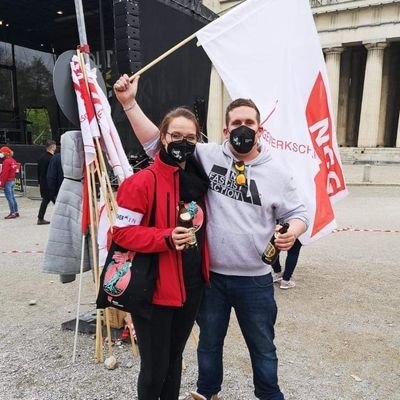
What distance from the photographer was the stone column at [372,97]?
3469 cm

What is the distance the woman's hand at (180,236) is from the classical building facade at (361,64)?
110ft

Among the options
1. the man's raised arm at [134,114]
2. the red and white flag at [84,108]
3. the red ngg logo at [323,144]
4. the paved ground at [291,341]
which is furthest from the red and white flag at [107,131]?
the red ngg logo at [323,144]

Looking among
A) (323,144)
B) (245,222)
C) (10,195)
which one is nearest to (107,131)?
(245,222)

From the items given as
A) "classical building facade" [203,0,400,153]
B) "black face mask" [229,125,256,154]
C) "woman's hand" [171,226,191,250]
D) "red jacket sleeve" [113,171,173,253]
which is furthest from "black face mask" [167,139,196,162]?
"classical building facade" [203,0,400,153]

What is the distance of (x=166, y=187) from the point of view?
2.10 m

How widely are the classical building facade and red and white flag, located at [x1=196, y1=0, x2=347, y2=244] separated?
101ft

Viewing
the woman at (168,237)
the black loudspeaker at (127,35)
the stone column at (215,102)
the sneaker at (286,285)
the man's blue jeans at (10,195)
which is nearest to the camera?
the woman at (168,237)

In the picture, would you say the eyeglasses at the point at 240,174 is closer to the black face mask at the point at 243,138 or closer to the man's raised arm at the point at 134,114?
the black face mask at the point at 243,138

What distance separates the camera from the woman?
2.03 metres

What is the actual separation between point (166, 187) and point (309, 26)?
3059 millimetres

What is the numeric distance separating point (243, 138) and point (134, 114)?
2.42ft

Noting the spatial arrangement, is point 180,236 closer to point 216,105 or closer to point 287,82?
point 287,82

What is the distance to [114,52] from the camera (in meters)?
6.70

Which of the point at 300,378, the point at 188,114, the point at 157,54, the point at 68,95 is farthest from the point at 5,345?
the point at 157,54
